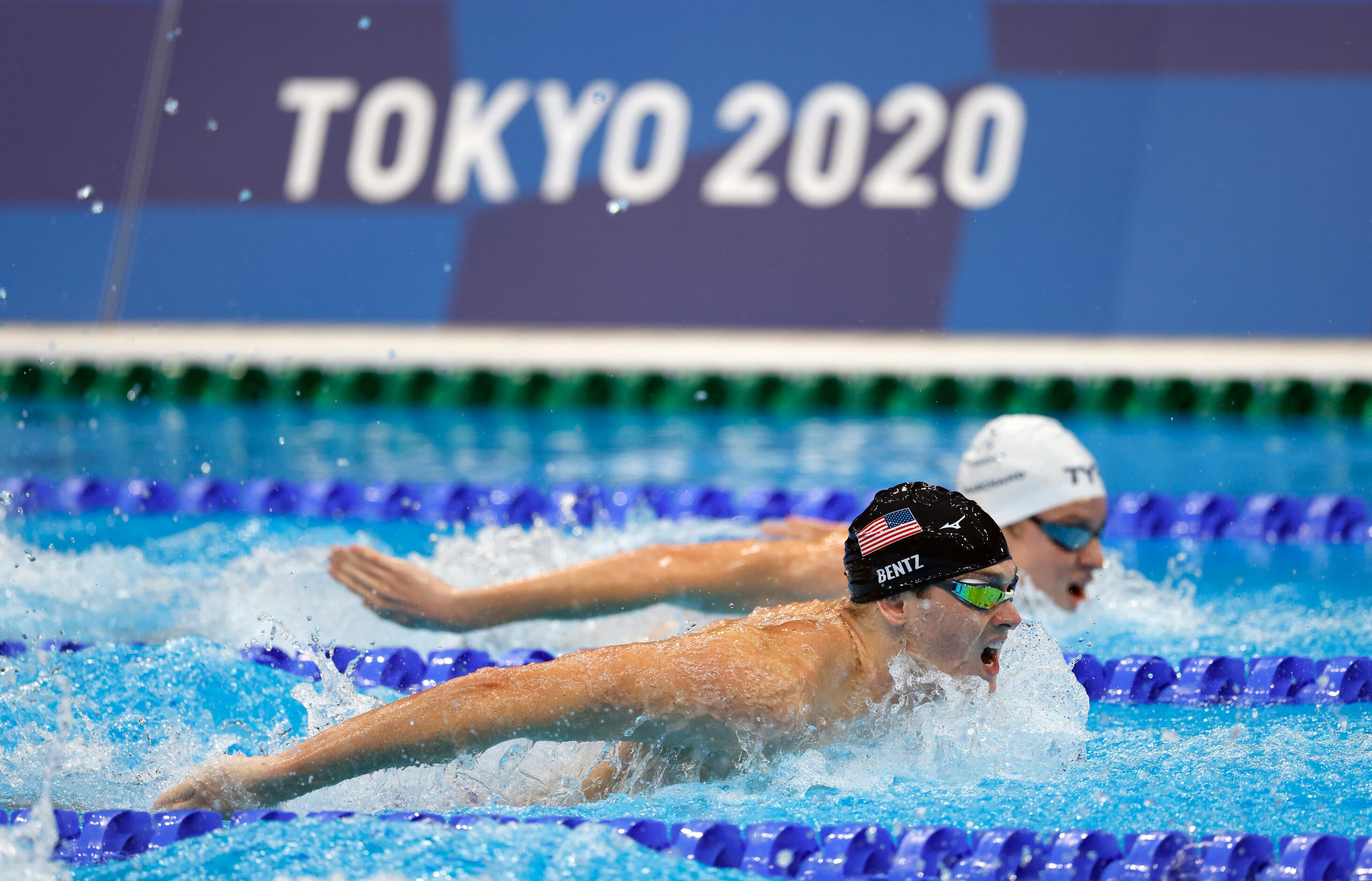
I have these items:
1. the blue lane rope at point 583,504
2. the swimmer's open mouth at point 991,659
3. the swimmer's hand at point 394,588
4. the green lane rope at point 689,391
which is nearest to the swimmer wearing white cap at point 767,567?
the swimmer's hand at point 394,588

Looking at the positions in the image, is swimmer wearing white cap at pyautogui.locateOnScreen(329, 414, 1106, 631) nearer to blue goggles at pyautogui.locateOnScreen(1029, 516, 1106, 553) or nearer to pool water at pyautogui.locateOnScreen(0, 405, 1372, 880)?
blue goggles at pyautogui.locateOnScreen(1029, 516, 1106, 553)

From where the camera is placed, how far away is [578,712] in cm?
232

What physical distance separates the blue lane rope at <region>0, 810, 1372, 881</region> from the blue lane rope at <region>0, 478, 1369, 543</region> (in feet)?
7.42

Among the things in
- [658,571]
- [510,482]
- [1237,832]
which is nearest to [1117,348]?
[510,482]

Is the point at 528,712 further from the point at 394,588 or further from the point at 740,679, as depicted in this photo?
the point at 394,588

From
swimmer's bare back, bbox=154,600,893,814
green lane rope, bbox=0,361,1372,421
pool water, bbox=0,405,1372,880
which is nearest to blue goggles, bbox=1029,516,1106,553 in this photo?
pool water, bbox=0,405,1372,880

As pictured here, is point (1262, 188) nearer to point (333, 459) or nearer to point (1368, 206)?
point (1368, 206)

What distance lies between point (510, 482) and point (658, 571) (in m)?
2.25

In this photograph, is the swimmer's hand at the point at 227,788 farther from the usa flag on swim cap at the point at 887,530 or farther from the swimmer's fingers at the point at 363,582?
the usa flag on swim cap at the point at 887,530

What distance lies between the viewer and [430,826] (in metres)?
2.48

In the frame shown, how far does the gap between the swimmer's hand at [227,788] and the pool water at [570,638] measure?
0.24 feet

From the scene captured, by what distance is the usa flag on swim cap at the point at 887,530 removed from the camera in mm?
2572

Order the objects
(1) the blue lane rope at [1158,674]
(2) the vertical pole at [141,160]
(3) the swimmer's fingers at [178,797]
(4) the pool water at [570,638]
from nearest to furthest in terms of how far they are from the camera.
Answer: (3) the swimmer's fingers at [178,797], (4) the pool water at [570,638], (1) the blue lane rope at [1158,674], (2) the vertical pole at [141,160]

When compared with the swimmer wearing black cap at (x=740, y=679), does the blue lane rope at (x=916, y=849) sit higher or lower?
lower
